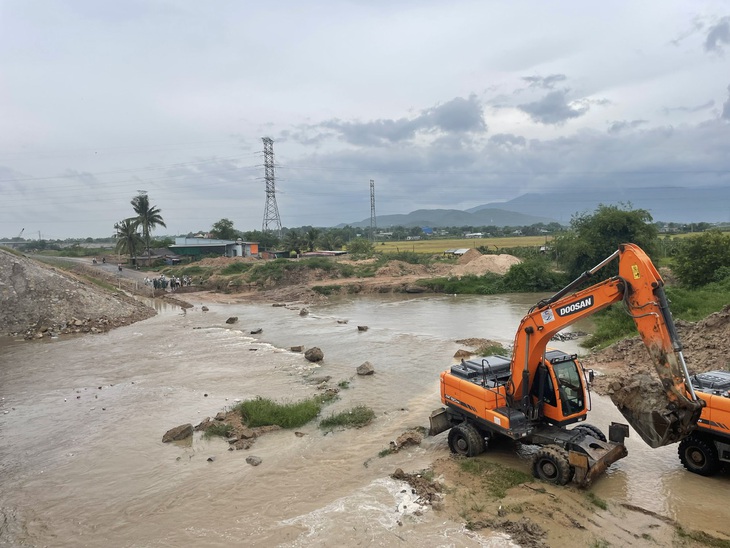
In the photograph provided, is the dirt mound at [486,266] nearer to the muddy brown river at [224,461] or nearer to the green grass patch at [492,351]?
the muddy brown river at [224,461]

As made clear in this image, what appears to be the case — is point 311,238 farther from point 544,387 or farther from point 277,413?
point 544,387

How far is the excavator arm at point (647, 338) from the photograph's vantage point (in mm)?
7562

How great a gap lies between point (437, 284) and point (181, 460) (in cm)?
3412

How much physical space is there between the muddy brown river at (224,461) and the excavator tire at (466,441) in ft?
1.60

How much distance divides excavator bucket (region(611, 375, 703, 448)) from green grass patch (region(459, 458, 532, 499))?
2.18 meters

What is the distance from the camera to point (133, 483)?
10312 mm

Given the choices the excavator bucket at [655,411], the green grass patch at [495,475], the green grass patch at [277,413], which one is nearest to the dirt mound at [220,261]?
the green grass patch at [277,413]

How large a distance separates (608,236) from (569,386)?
30.0 metres

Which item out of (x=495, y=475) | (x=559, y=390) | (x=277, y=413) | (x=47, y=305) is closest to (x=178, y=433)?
(x=277, y=413)

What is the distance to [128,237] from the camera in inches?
2510

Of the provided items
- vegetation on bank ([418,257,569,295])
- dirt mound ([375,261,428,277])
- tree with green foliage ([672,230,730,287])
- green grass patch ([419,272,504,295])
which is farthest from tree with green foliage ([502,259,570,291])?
tree with green foliage ([672,230,730,287])

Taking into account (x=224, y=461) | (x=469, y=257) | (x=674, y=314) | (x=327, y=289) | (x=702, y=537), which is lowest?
(x=224, y=461)

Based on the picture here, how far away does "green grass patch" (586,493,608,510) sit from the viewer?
8.03m

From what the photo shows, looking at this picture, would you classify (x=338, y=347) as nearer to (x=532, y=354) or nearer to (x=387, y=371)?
(x=387, y=371)
